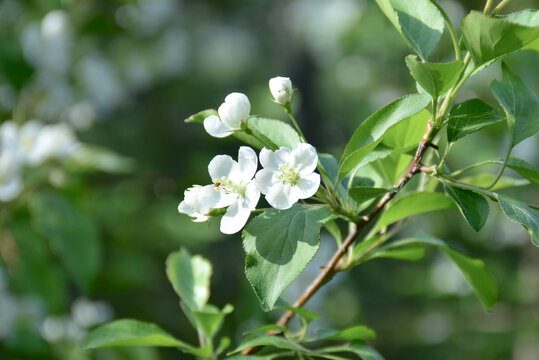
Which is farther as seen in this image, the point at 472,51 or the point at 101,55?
the point at 101,55

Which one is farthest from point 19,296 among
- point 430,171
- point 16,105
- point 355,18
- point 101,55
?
point 355,18

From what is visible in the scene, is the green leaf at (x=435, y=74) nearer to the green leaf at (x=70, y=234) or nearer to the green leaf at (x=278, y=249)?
the green leaf at (x=278, y=249)

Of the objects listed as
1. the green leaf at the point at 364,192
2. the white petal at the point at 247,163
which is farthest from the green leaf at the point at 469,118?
the white petal at the point at 247,163

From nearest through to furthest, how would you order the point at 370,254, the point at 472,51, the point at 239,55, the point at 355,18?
the point at 472,51, the point at 370,254, the point at 355,18, the point at 239,55

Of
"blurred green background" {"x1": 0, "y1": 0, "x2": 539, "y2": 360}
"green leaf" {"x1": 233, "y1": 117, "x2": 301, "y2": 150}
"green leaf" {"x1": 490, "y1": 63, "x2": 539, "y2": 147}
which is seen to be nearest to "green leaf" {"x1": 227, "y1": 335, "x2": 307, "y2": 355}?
"green leaf" {"x1": 233, "y1": 117, "x2": 301, "y2": 150}

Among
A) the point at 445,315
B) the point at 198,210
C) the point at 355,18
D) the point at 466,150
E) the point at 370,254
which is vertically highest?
the point at 355,18

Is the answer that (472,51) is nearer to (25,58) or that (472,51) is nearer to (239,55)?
(25,58)
